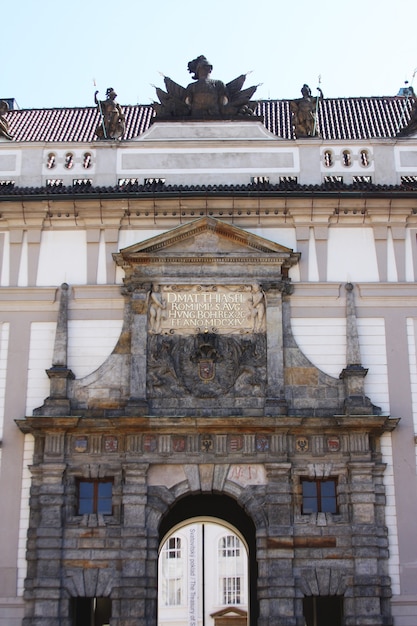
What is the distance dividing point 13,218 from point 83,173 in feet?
5.98

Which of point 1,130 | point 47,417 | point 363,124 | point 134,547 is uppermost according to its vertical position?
point 363,124

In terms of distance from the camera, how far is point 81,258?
21.4m

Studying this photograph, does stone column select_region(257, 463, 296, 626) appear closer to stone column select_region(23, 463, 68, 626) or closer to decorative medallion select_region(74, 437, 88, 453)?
decorative medallion select_region(74, 437, 88, 453)

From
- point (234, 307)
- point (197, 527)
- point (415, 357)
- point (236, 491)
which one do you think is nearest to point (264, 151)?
point (234, 307)

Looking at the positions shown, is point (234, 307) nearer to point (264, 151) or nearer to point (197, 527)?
point (264, 151)

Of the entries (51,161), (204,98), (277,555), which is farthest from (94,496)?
(204,98)

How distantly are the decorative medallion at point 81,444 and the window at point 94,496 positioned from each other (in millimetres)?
622

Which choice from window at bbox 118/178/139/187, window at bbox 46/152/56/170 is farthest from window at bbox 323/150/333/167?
window at bbox 46/152/56/170

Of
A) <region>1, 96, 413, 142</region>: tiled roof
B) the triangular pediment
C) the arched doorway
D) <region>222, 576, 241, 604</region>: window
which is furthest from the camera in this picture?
<region>222, 576, 241, 604</region>: window

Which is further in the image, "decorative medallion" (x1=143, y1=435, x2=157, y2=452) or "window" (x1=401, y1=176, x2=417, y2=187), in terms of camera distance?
"window" (x1=401, y1=176, x2=417, y2=187)

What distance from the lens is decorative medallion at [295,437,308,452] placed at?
19.8m

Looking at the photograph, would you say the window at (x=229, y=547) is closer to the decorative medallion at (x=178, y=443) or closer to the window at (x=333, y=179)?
the decorative medallion at (x=178, y=443)

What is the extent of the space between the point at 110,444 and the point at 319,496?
419 centimetres

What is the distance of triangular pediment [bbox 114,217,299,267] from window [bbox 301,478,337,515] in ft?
15.0
